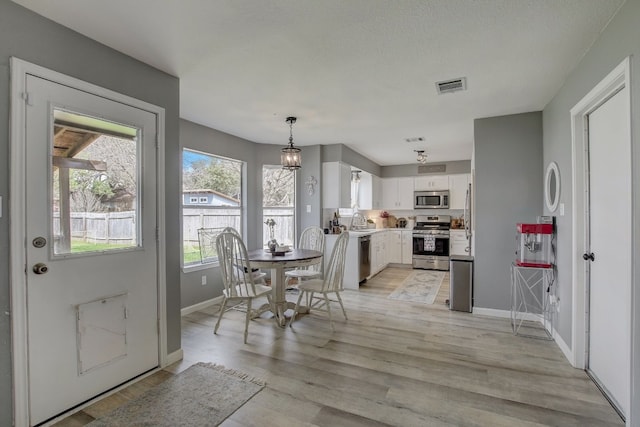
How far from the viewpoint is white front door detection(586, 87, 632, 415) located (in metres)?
1.90

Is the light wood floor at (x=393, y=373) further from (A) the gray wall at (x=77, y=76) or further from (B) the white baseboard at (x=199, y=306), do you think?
(A) the gray wall at (x=77, y=76)

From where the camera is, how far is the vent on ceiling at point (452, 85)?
9.14 feet

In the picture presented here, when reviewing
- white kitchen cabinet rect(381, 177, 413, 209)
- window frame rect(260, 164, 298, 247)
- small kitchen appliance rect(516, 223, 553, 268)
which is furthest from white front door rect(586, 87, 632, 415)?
white kitchen cabinet rect(381, 177, 413, 209)

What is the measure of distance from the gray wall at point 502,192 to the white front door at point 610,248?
124cm

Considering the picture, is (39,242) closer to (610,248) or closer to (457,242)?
(610,248)

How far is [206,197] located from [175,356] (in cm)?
228

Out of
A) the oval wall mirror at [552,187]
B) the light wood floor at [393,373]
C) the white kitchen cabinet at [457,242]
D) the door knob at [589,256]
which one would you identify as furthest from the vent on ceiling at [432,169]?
the door knob at [589,256]

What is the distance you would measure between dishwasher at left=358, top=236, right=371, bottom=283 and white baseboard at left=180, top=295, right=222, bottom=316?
7.62ft

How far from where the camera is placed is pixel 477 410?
2.00 m

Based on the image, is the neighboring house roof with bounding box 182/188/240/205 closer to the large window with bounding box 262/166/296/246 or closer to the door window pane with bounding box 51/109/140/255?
the large window with bounding box 262/166/296/246

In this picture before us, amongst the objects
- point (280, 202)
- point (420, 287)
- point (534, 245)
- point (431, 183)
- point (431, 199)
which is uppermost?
point (431, 183)

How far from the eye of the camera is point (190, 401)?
210cm

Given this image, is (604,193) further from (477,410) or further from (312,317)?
(312,317)

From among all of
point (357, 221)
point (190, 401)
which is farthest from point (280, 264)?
point (357, 221)
